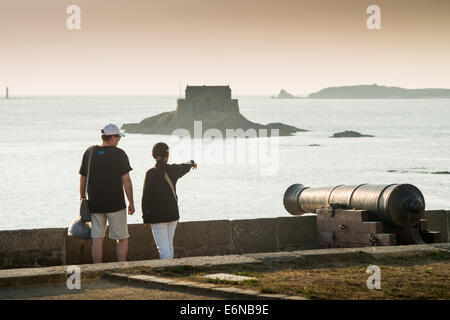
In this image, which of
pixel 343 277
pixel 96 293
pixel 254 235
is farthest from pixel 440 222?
pixel 96 293

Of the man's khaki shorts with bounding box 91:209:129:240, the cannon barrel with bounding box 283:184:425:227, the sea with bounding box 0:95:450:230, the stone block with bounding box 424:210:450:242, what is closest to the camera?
→ the man's khaki shorts with bounding box 91:209:129:240

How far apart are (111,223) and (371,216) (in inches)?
127

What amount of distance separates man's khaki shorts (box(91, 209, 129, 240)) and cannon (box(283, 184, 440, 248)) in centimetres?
297

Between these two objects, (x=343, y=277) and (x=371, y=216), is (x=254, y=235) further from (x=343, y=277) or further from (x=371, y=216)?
(x=343, y=277)

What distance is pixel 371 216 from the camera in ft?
32.1

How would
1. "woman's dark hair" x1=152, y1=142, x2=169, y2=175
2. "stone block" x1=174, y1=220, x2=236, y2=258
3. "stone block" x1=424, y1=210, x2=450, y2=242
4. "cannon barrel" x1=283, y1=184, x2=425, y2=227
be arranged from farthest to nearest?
"stone block" x1=424, y1=210, x2=450, y2=242
"stone block" x1=174, y1=220, x2=236, y2=258
"cannon barrel" x1=283, y1=184, x2=425, y2=227
"woman's dark hair" x1=152, y1=142, x2=169, y2=175

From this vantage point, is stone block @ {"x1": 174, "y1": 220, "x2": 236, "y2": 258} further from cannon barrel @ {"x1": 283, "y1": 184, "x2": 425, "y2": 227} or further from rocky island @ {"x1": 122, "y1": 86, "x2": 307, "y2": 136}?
rocky island @ {"x1": 122, "y1": 86, "x2": 307, "y2": 136}

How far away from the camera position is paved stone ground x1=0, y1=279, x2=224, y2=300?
20.7ft

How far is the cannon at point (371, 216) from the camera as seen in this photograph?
9492 mm

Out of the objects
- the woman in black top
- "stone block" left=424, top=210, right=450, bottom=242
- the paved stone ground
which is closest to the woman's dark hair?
the woman in black top

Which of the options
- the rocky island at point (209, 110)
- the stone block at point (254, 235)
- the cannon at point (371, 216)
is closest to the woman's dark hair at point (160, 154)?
the stone block at point (254, 235)

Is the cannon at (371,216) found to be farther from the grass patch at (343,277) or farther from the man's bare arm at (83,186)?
the man's bare arm at (83,186)

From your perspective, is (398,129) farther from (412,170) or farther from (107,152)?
(107,152)
